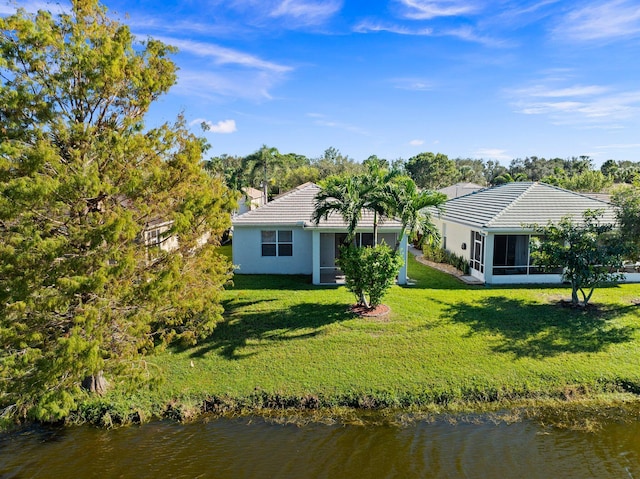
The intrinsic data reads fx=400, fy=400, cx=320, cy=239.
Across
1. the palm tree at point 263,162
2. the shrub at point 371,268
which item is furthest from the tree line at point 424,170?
the shrub at point 371,268

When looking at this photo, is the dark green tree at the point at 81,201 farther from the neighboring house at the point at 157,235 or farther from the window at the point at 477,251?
the window at the point at 477,251

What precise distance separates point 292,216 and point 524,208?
11217 millimetres

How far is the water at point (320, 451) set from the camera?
24.0 ft

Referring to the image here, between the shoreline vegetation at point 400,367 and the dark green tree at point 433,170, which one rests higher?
the dark green tree at point 433,170

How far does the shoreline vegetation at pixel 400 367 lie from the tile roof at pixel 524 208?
4.96 meters

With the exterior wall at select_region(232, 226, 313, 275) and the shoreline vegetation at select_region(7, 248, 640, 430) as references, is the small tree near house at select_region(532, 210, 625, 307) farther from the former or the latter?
the exterior wall at select_region(232, 226, 313, 275)

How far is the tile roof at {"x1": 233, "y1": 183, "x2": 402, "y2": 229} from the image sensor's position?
58.1 feet

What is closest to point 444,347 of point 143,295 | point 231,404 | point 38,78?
point 231,404

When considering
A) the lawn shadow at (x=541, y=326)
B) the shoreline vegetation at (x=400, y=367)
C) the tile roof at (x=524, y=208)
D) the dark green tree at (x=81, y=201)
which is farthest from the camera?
the tile roof at (x=524, y=208)

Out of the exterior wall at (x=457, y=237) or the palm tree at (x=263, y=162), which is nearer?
the exterior wall at (x=457, y=237)

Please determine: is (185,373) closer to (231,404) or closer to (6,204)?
(231,404)

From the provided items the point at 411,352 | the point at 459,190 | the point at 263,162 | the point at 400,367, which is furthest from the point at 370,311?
the point at 459,190

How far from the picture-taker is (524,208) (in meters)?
19.4

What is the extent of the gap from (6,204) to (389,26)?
12.6m
